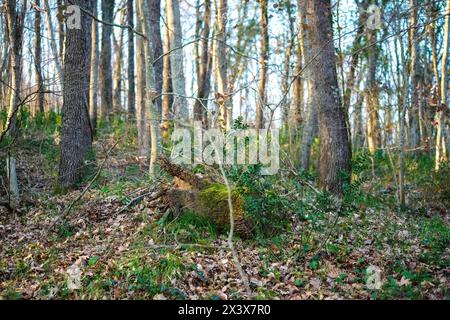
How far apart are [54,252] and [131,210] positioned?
4.99ft

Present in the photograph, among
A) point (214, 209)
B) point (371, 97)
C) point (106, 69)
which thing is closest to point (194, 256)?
point (214, 209)

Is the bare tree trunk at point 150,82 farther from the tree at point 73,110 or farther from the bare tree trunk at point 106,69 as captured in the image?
the bare tree trunk at point 106,69

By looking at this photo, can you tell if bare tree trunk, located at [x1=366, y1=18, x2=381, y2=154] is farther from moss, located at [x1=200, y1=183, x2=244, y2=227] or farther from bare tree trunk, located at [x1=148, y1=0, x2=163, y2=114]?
bare tree trunk, located at [x1=148, y1=0, x2=163, y2=114]

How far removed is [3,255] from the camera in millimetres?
5656

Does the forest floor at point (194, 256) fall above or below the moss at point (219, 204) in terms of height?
below

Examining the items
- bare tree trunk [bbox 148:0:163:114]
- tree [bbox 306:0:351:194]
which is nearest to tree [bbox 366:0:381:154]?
tree [bbox 306:0:351:194]

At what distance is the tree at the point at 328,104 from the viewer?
8.02m

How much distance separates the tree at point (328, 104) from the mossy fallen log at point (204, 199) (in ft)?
8.50

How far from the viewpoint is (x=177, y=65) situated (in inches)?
348

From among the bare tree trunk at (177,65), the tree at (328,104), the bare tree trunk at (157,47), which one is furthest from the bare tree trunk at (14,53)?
the tree at (328,104)

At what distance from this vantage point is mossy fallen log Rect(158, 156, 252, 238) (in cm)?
593

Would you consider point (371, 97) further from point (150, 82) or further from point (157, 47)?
point (157, 47)

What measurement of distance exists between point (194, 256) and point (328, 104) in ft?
13.6
